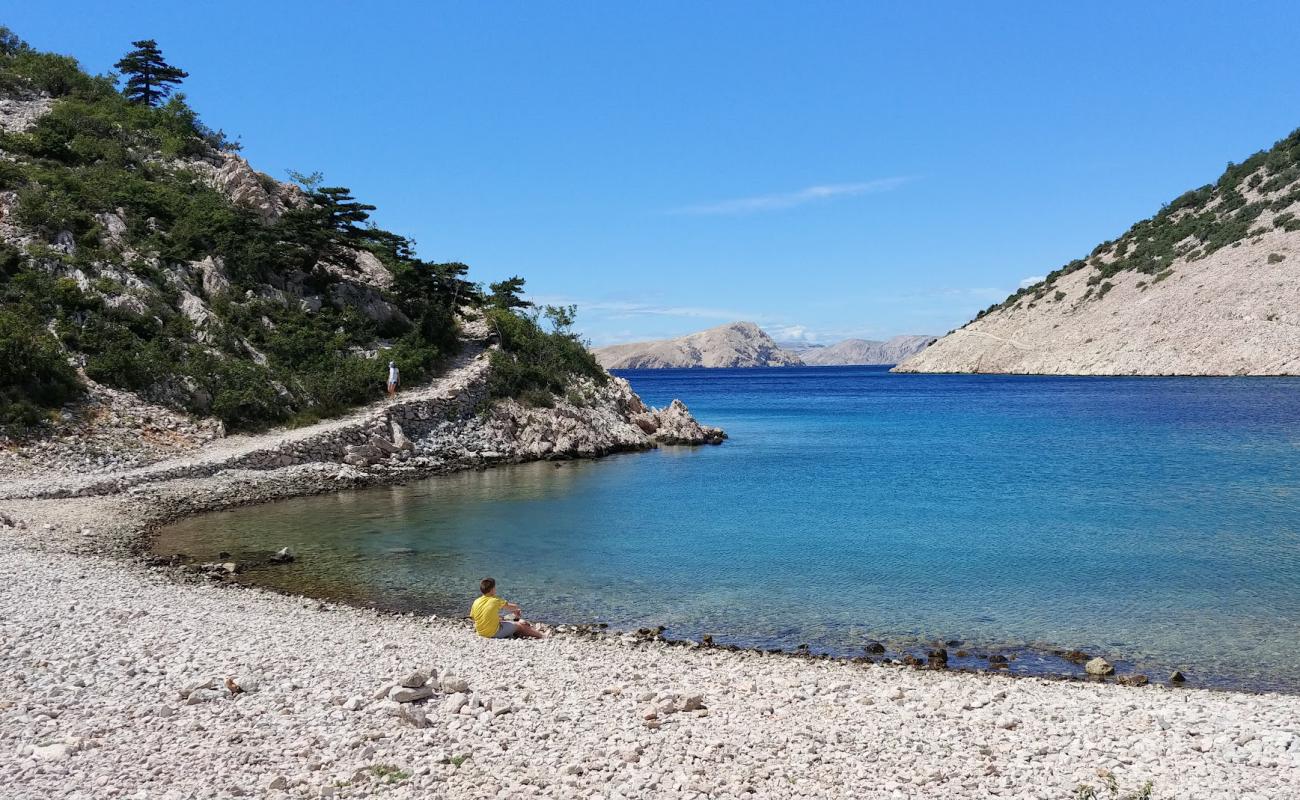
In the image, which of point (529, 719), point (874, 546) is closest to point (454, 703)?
point (529, 719)

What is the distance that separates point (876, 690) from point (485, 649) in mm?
6490

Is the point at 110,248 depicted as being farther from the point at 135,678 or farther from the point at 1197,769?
the point at 1197,769

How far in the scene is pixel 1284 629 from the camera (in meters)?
15.2

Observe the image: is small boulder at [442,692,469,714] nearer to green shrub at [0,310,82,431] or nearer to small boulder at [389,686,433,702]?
small boulder at [389,686,433,702]

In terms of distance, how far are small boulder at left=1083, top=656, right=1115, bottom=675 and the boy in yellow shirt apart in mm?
9437

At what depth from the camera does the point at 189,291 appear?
39.6 meters

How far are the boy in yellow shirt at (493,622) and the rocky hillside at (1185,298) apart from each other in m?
98.6

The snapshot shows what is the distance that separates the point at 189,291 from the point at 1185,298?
106 m

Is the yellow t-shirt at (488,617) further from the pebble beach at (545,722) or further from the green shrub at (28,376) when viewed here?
the green shrub at (28,376)

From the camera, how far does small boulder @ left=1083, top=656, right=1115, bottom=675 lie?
1343cm

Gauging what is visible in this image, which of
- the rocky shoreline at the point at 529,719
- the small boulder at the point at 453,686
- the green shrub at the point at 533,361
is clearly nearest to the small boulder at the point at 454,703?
the rocky shoreline at the point at 529,719

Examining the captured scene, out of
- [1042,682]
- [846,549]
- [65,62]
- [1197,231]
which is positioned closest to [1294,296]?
[1197,231]

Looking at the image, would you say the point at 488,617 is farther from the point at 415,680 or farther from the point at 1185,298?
the point at 1185,298

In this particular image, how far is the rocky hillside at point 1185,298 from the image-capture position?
298 feet
